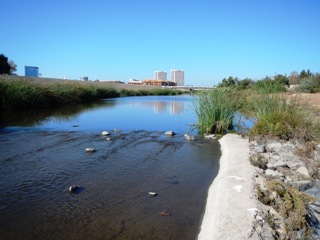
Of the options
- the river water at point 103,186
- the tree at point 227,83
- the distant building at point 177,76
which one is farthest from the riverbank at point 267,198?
the distant building at point 177,76

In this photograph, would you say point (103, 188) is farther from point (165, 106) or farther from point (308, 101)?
point (165, 106)

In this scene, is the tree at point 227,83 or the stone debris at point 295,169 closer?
the stone debris at point 295,169

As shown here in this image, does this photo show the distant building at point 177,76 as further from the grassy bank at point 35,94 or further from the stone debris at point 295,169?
the stone debris at point 295,169

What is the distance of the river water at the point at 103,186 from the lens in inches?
144

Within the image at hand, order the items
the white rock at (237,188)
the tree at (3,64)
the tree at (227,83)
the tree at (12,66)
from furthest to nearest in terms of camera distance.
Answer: the tree at (12,66)
the tree at (3,64)
the tree at (227,83)
the white rock at (237,188)

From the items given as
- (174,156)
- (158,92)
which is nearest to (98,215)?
(174,156)

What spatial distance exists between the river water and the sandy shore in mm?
245

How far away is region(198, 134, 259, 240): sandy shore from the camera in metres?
3.14

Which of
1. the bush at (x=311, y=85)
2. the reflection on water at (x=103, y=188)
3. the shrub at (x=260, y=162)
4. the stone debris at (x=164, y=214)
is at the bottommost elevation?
the stone debris at (x=164, y=214)

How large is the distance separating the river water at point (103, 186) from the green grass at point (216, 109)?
5.03ft

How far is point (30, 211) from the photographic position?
4.04m

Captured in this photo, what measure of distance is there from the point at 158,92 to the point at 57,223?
2194 inches

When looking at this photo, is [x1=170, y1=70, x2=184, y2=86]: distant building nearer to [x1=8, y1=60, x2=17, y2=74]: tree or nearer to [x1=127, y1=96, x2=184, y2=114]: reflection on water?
[x1=8, y1=60, x2=17, y2=74]: tree

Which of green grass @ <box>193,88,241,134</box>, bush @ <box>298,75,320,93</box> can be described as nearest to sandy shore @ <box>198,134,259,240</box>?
green grass @ <box>193,88,241,134</box>
